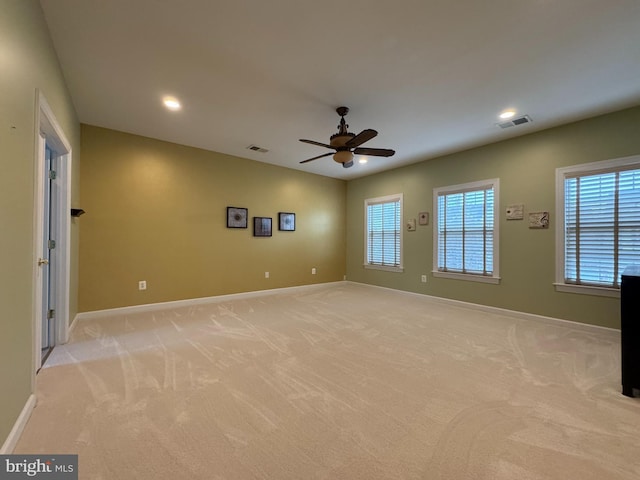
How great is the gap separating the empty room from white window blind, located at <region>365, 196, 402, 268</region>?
31 cm

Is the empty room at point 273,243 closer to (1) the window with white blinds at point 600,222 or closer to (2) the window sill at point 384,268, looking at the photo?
(1) the window with white blinds at point 600,222

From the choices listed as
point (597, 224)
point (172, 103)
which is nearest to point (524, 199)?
point (597, 224)

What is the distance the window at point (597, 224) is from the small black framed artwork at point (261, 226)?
483 centimetres

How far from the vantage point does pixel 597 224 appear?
3.50m

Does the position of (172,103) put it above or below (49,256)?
above

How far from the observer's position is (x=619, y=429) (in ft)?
5.56

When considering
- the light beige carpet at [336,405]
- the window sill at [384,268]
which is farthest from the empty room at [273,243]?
the window sill at [384,268]

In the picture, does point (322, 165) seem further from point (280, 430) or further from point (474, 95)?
point (280, 430)

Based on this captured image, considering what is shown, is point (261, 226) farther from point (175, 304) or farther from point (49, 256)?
point (49, 256)

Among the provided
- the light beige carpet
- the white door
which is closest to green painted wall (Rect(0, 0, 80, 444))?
the light beige carpet

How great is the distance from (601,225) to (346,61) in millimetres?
3809

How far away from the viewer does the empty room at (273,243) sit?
156 centimetres

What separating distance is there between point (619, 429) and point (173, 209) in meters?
5.49

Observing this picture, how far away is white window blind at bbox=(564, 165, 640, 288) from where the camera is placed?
3287 millimetres
